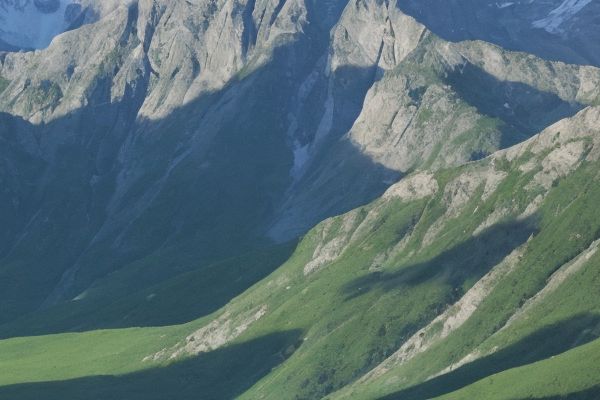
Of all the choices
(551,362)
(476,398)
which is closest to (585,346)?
(551,362)

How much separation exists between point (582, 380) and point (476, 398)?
19.9 m

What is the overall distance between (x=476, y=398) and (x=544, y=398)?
14.8 meters

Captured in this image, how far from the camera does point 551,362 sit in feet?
652

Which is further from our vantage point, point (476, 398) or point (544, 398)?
point (476, 398)

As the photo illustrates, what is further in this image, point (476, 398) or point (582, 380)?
point (476, 398)

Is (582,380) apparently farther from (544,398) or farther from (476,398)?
(476,398)

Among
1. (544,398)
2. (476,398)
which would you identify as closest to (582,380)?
(544,398)

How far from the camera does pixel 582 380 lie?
7288 inches

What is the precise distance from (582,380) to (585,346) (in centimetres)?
1382

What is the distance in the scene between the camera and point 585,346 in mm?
198125

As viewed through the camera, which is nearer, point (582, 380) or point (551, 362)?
point (582, 380)

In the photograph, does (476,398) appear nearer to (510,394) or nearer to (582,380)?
(510,394)

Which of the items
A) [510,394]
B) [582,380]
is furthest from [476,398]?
[582,380]

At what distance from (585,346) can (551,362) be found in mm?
5666
